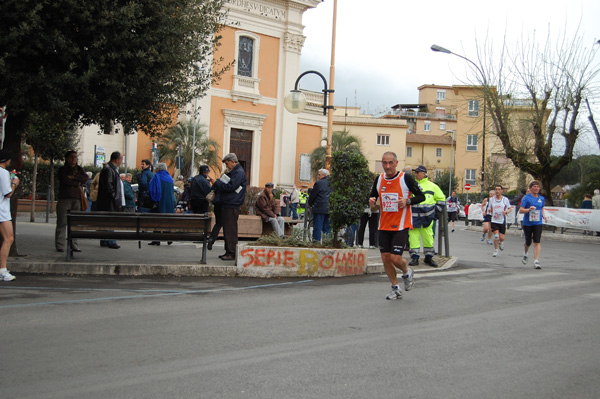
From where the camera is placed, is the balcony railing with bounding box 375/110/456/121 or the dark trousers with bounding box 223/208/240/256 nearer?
the dark trousers with bounding box 223/208/240/256

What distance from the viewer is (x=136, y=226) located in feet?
35.7

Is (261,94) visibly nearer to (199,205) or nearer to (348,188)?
(199,205)

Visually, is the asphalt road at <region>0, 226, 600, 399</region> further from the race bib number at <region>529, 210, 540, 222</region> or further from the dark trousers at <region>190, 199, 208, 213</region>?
the dark trousers at <region>190, 199, 208, 213</region>

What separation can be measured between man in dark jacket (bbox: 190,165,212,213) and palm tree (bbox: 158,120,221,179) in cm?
2433

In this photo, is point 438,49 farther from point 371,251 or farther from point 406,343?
point 406,343

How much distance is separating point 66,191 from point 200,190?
3205 millimetres

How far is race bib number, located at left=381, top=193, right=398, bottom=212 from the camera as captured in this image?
8.88 meters

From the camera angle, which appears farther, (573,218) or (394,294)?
(573,218)

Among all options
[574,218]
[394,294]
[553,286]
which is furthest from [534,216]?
[574,218]

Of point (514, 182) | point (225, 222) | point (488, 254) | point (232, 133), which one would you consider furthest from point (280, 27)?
point (514, 182)

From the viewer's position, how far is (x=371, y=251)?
610 inches

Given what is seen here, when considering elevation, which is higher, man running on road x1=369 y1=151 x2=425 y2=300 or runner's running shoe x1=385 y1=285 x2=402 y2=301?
man running on road x1=369 y1=151 x2=425 y2=300

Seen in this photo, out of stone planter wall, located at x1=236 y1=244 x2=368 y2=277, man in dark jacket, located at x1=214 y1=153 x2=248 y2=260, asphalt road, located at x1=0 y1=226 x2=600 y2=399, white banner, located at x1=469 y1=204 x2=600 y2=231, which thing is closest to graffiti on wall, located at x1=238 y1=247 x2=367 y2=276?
stone planter wall, located at x1=236 y1=244 x2=368 y2=277

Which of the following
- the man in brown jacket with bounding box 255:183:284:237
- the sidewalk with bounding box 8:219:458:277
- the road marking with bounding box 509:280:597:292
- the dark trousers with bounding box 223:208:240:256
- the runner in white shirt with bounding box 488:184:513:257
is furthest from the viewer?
the runner in white shirt with bounding box 488:184:513:257
